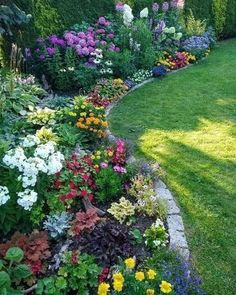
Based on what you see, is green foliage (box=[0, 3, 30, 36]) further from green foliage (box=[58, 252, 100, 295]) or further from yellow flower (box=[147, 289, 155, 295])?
yellow flower (box=[147, 289, 155, 295])

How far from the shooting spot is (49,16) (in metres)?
9.04

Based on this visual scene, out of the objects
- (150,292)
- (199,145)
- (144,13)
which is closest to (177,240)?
(150,292)

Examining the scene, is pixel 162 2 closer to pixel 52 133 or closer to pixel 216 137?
pixel 216 137

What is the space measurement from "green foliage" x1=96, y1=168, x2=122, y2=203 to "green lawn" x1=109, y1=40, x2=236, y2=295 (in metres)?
0.74

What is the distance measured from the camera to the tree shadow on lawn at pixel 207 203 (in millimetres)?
3891

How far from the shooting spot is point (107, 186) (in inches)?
190

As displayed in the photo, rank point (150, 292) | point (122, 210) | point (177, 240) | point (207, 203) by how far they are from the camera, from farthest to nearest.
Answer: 1. point (207, 203)
2. point (122, 210)
3. point (177, 240)
4. point (150, 292)

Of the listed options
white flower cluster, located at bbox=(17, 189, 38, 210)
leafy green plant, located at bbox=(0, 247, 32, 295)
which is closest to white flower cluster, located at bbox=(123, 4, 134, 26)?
white flower cluster, located at bbox=(17, 189, 38, 210)

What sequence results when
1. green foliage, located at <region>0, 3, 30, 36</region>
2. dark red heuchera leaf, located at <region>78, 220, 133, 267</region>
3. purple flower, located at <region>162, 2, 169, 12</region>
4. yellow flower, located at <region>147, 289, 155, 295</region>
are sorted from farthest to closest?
purple flower, located at <region>162, 2, 169, 12</region> < green foliage, located at <region>0, 3, 30, 36</region> < dark red heuchera leaf, located at <region>78, 220, 133, 267</region> < yellow flower, located at <region>147, 289, 155, 295</region>

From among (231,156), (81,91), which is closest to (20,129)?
(81,91)

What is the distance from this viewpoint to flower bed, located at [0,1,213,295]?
11.5 ft

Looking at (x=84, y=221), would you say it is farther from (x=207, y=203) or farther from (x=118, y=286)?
(x=207, y=203)

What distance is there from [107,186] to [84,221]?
2.38ft

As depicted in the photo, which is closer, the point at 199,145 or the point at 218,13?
the point at 199,145
